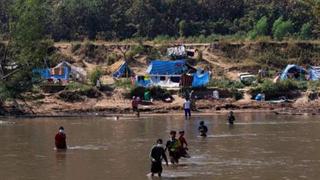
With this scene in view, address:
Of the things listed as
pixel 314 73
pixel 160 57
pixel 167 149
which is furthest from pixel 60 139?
pixel 160 57

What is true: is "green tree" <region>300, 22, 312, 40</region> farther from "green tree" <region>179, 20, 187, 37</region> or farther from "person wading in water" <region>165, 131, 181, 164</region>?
"person wading in water" <region>165, 131, 181, 164</region>

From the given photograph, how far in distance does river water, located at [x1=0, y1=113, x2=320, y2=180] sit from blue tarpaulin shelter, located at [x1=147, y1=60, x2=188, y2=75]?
14.0 meters

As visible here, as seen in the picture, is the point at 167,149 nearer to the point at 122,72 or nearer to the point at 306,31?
the point at 122,72

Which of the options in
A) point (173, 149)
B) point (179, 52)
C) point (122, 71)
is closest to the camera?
point (173, 149)

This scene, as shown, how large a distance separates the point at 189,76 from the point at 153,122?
13499mm

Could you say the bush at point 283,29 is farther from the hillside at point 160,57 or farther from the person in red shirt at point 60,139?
the person in red shirt at point 60,139

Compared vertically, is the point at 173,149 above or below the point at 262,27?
below

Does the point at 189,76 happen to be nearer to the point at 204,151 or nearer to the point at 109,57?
the point at 109,57

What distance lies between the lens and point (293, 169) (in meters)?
23.2

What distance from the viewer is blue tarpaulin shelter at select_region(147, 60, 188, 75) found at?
195ft

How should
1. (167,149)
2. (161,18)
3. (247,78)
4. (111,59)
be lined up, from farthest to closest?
(161,18)
(111,59)
(247,78)
(167,149)

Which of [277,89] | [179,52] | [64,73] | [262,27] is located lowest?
[277,89]

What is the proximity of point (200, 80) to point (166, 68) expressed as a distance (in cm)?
439

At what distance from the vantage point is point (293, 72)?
61406 millimetres
